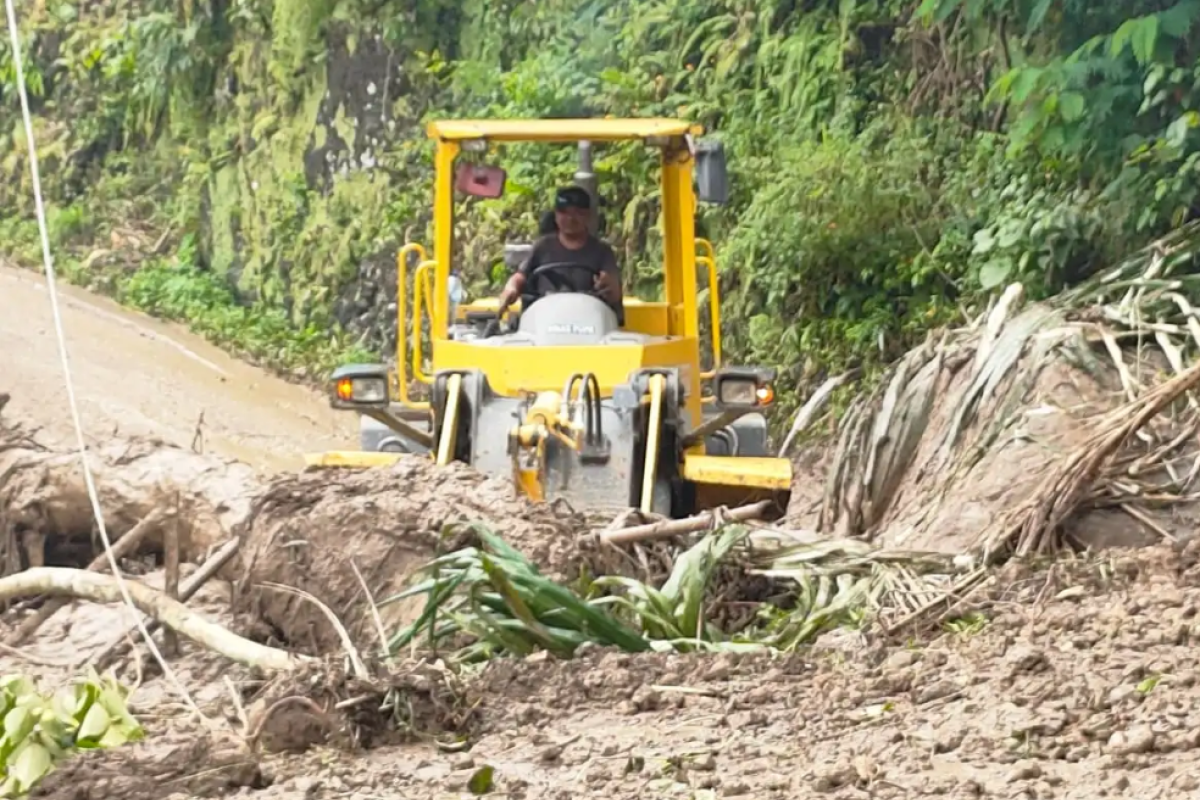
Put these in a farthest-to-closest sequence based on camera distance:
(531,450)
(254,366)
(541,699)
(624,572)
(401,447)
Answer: (254,366) → (401,447) → (531,450) → (624,572) → (541,699)

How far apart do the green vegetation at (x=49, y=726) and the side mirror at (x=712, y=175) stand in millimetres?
4037

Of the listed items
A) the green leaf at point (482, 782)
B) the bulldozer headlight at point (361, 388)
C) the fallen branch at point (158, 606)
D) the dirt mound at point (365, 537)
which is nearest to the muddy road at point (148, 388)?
the bulldozer headlight at point (361, 388)

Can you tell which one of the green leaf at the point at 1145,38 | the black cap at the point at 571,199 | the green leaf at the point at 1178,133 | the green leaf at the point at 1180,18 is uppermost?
the green leaf at the point at 1180,18

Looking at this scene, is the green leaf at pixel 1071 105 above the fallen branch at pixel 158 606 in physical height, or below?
above

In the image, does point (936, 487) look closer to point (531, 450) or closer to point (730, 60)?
point (531, 450)

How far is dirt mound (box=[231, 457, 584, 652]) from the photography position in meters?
6.44

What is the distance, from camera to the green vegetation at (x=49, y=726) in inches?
182

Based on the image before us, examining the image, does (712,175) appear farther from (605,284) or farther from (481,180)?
(481,180)

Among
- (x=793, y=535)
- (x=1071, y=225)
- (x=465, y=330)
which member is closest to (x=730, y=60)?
(x=1071, y=225)

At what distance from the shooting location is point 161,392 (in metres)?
15.4

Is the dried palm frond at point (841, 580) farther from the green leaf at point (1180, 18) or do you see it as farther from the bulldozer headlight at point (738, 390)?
the green leaf at point (1180, 18)

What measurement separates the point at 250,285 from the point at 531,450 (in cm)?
1171

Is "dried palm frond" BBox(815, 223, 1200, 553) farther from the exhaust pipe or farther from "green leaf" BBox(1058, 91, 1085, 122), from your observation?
the exhaust pipe

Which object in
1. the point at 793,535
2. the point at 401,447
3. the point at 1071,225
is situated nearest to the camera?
the point at 793,535
